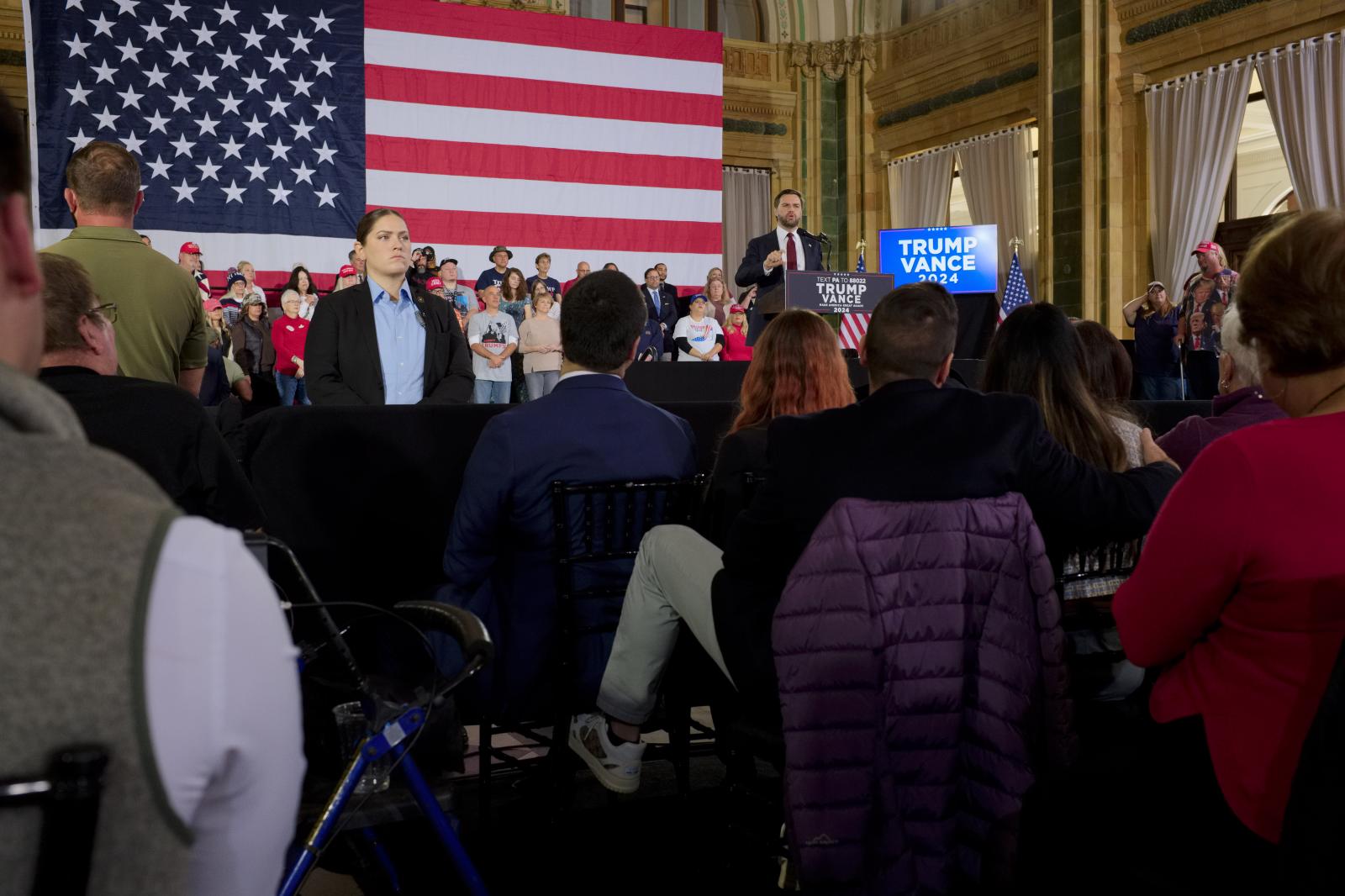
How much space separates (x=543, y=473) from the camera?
7.73 feet

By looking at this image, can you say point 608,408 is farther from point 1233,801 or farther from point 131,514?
point 131,514

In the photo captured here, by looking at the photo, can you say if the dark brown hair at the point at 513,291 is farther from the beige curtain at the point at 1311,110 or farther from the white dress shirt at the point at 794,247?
the beige curtain at the point at 1311,110

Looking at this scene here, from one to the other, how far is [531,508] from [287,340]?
22.0 feet

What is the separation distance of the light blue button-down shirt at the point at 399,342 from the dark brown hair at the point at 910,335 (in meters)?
2.05

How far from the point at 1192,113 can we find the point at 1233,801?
11215 millimetres

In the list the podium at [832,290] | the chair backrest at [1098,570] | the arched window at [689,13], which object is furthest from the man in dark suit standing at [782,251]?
the arched window at [689,13]

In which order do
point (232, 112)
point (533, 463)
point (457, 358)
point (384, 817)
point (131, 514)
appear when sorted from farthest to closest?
point (232, 112) < point (457, 358) < point (533, 463) < point (384, 817) < point (131, 514)

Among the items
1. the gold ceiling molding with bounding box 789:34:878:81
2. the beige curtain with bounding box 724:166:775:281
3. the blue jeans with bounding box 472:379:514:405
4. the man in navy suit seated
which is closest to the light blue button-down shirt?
the man in navy suit seated

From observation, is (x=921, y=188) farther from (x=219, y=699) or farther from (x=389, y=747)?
(x=219, y=699)

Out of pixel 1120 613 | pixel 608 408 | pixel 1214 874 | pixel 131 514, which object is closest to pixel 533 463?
pixel 608 408

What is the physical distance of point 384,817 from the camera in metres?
1.70

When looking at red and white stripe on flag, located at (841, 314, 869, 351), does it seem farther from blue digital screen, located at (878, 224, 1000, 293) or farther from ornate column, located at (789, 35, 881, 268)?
Result: ornate column, located at (789, 35, 881, 268)

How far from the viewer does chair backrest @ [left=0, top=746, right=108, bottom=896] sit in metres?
0.45

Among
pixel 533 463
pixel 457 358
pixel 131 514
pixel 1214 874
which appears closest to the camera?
pixel 131 514
